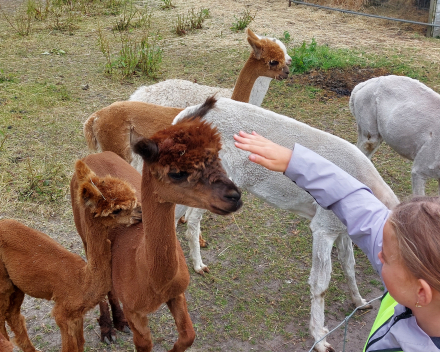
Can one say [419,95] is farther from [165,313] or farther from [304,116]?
[165,313]

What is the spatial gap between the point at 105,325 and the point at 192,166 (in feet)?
5.77

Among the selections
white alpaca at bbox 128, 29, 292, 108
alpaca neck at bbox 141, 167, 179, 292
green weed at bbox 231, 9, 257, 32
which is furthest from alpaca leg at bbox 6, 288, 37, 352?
green weed at bbox 231, 9, 257, 32

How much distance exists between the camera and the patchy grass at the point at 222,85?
→ 3367 millimetres

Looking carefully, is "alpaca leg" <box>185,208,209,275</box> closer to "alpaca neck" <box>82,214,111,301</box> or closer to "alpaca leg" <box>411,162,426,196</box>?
"alpaca neck" <box>82,214,111,301</box>

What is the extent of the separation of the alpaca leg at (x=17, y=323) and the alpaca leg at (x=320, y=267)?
200 centimetres

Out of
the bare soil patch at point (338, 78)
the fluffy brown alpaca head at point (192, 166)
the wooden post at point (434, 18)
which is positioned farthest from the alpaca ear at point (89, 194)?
the wooden post at point (434, 18)

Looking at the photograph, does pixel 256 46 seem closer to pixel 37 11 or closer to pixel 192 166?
pixel 192 166

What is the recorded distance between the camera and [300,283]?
3.75 m

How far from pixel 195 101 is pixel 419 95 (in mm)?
2442

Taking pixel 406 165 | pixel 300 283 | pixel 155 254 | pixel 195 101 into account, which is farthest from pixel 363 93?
pixel 155 254

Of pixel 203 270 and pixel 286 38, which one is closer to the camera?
pixel 203 270

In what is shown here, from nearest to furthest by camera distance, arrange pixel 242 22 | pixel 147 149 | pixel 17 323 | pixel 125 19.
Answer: pixel 147 149, pixel 17 323, pixel 242 22, pixel 125 19

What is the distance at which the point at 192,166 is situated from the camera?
1.94 meters

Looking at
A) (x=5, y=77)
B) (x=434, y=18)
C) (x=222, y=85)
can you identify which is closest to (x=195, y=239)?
(x=222, y=85)
